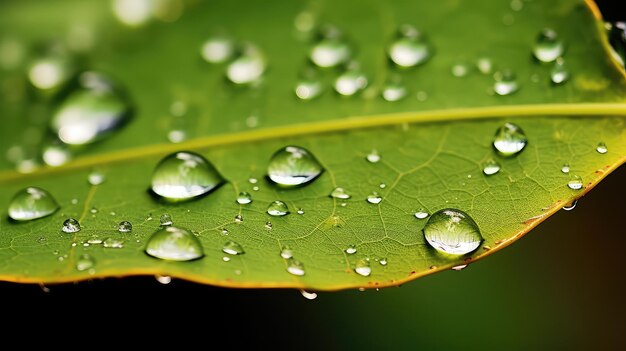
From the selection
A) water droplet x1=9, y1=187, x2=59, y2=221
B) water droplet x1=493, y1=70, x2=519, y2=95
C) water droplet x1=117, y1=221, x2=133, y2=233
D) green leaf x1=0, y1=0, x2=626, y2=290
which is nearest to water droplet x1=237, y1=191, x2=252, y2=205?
green leaf x1=0, y1=0, x2=626, y2=290

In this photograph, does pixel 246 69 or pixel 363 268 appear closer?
pixel 363 268

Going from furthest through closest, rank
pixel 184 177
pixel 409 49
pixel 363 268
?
pixel 409 49, pixel 184 177, pixel 363 268

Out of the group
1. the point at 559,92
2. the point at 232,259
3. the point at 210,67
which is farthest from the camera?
the point at 210,67

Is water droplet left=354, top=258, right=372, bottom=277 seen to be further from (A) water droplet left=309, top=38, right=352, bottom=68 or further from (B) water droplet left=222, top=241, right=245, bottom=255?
(A) water droplet left=309, top=38, right=352, bottom=68

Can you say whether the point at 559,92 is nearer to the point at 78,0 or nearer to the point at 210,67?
the point at 210,67

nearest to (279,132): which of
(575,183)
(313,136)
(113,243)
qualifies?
(313,136)

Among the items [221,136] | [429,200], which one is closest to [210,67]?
[221,136]

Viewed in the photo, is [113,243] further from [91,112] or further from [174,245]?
[91,112]

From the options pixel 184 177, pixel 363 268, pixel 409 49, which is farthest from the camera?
pixel 409 49
